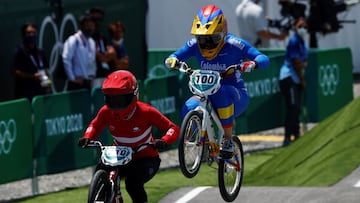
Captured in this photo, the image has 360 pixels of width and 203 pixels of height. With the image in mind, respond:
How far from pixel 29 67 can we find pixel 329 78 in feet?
20.1

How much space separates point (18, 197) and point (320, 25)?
35.2 feet

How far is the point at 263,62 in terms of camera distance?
13820 millimetres

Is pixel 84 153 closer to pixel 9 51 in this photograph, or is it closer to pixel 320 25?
pixel 9 51

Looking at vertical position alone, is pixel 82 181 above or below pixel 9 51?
below

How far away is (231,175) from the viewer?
14562mm

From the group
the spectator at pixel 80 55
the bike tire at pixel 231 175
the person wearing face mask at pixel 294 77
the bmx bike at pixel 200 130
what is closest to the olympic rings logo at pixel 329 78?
the person wearing face mask at pixel 294 77

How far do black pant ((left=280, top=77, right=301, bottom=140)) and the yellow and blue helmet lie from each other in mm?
8058

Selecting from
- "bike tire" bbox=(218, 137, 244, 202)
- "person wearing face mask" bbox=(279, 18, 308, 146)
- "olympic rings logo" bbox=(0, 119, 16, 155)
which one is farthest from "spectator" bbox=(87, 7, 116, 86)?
"bike tire" bbox=(218, 137, 244, 202)

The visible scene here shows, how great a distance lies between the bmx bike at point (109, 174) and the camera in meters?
12.0

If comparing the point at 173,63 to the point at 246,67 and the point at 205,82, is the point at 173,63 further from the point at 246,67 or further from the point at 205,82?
the point at 246,67

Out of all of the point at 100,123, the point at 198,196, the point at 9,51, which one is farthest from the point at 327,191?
the point at 9,51

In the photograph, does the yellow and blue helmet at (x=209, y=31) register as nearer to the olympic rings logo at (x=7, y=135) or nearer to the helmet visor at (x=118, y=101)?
the helmet visor at (x=118, y=101)

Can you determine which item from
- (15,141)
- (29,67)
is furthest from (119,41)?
(15,141)

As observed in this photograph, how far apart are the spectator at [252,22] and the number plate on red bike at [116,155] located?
11.4 meters
